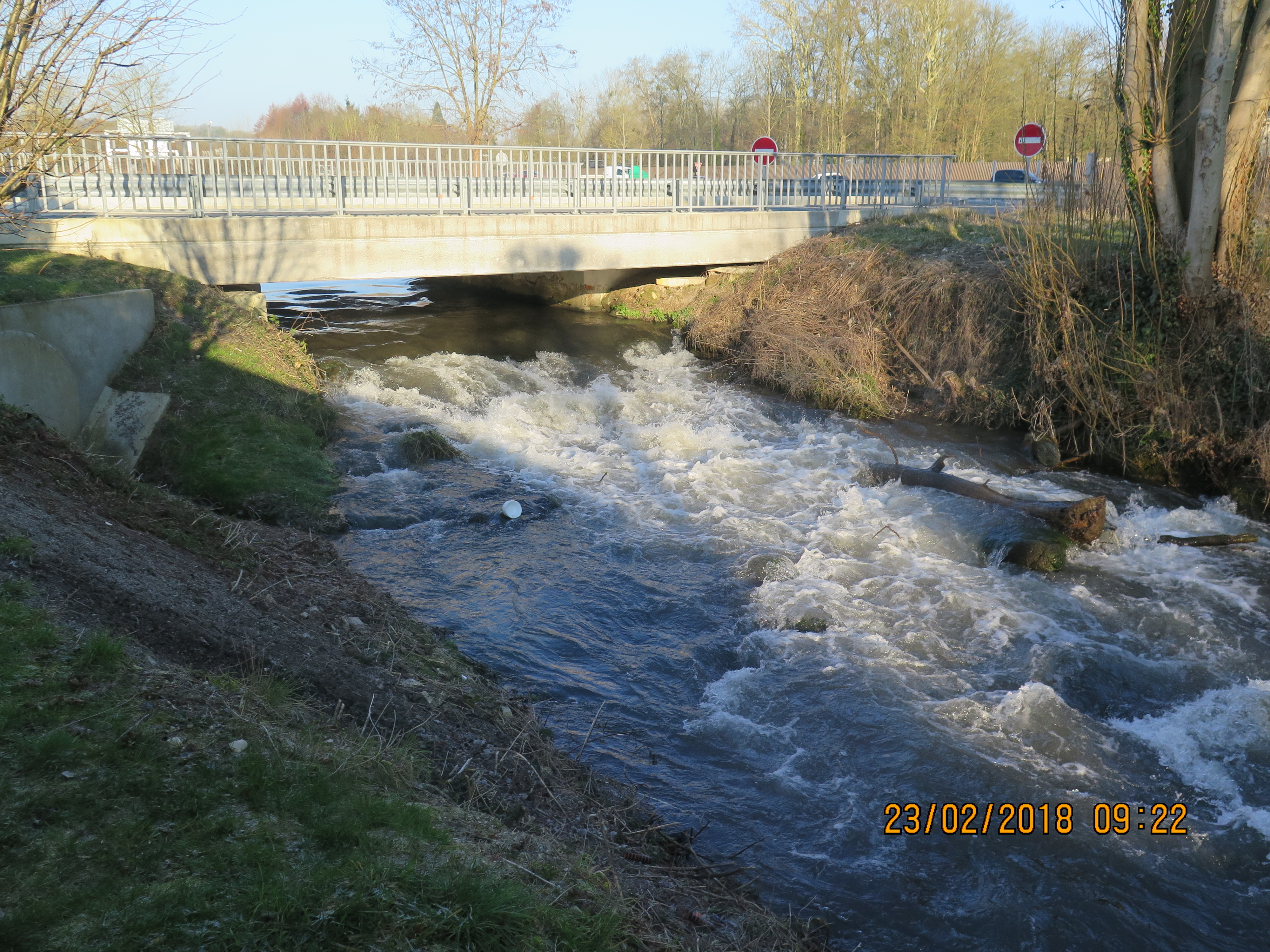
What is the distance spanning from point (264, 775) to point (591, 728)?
8.08 feet

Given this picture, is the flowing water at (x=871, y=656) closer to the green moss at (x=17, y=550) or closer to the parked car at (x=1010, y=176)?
the green moss at (x=17, y=550)

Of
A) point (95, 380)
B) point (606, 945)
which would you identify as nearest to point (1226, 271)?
point (606, 945)

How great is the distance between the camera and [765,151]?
20.3 meters

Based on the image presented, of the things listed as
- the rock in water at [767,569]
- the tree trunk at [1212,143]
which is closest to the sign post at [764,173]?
the tree trunk at [1212,143]

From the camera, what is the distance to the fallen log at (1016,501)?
9.38 meters

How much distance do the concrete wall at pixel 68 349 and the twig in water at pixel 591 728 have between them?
225 inches

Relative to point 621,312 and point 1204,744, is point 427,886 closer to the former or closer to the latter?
point 1204,744

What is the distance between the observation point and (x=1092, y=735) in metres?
6.23

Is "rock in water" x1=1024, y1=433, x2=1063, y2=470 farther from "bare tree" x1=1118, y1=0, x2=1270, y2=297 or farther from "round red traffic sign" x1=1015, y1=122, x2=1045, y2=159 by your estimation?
"round red traffic sign" x1=1015, y1=122, x2=1045, y2=159

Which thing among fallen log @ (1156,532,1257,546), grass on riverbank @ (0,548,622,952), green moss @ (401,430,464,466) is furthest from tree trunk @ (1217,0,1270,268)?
grass on riverbank @ (0,548,622,952)

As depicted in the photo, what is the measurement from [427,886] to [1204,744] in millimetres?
5527

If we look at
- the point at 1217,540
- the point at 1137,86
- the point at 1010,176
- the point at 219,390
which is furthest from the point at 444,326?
the point at 1010,176

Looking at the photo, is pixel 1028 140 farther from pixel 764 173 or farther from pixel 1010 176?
pixel 1010 176

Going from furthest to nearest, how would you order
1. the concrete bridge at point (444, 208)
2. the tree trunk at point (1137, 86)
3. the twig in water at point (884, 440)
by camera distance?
the concrete bridge at point (444, 208), the twig in water at point (884, 440), the tree trunk at point (1137, 86)
